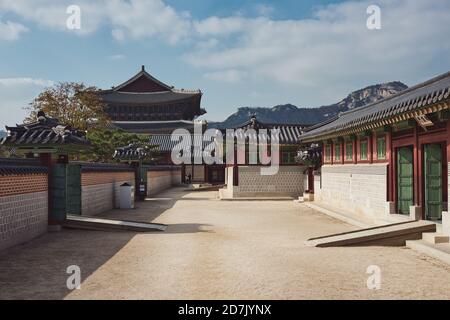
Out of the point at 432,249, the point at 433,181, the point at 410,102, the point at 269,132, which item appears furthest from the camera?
the point at 269,132

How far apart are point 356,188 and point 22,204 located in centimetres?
1238

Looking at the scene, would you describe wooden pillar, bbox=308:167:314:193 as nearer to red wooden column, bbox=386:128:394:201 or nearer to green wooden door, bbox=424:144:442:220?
red wooden column, bbox=386:128:394:201

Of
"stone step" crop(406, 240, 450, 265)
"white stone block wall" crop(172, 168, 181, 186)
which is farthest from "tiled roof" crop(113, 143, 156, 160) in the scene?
"white stone block wall" crop(172, 168, 181, 186)

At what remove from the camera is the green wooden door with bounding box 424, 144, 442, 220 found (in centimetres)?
1212

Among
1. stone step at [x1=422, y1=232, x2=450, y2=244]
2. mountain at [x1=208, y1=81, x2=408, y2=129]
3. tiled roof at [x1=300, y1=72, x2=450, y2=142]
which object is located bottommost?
stone step at [x1=422, y1=232, x2=450, y2=244]

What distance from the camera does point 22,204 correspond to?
11.6m

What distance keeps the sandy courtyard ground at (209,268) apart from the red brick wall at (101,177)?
442cm

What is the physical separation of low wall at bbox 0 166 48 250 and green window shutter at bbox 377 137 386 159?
1128 centimetres

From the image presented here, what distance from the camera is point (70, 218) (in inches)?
565

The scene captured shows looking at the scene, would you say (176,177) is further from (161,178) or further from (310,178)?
(310,178)

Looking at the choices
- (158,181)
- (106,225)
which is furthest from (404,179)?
(158,181)

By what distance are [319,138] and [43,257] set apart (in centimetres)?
1600
